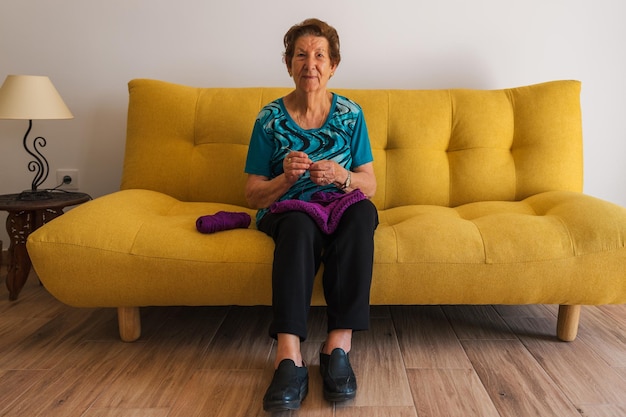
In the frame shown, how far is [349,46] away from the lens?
2582 mm

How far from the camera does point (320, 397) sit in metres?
1.51

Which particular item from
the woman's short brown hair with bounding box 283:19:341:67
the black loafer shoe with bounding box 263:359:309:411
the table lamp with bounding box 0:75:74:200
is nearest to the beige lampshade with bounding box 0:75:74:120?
the table lamp with bounding box 0:75:74:200

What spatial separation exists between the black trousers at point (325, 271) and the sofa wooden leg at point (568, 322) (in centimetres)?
73

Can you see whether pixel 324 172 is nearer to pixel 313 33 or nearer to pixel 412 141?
pixel 313 33

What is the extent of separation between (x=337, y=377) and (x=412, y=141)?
1140 mm

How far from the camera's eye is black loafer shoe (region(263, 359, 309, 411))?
→ 141 centimetres

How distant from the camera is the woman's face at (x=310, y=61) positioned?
179cm

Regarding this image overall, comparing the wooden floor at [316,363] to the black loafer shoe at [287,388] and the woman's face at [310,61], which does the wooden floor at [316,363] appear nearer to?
the black loafer shoe at [287,388]

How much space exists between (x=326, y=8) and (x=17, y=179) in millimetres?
1754

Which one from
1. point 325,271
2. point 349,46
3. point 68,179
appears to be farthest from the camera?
point 68,179

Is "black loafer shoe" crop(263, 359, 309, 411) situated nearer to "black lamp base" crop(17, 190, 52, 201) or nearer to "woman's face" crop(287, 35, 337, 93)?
"woman's face" crop(287, 35, 337, 93)

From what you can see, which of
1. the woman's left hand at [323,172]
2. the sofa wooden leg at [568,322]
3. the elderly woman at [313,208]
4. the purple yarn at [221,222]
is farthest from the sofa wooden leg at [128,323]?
the sofa wooden leg at [568,322]

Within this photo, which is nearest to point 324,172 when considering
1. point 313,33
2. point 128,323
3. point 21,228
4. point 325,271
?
point 325,271

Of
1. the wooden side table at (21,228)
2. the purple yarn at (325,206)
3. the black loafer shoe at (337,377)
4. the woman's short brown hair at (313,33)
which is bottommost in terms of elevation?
the black loafer shoe at (337,377)
